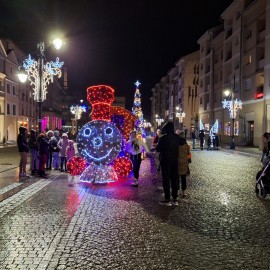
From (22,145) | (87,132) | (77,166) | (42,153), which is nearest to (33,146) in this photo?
(42,153)

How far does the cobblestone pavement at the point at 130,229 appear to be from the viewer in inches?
213

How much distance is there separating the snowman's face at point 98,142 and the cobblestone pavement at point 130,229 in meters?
1.31

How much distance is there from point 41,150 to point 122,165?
3147 mm

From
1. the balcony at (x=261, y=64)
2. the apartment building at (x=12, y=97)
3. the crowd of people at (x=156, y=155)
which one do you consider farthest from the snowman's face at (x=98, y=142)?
the apartment building at (x=12, y=97)

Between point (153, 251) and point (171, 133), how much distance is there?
4.20m

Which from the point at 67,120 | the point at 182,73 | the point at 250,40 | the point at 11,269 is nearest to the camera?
the point at 11,269

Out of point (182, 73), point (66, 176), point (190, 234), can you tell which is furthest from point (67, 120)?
point (190, 234)

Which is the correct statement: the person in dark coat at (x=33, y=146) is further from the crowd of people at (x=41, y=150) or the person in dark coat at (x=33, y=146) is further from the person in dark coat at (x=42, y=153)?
the person in dark coat at (x=42, y=153)

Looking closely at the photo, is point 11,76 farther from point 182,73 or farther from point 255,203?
point 255,203

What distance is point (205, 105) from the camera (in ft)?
206

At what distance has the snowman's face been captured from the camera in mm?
12930

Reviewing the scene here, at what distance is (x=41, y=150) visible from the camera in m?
15.1

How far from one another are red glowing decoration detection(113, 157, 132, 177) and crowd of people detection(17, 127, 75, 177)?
2.83m

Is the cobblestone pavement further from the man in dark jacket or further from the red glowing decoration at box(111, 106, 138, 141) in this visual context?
the red glowing decoration at box(111, 106, 138, 141)
